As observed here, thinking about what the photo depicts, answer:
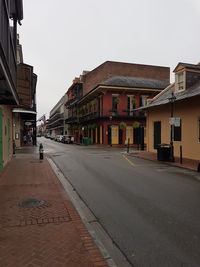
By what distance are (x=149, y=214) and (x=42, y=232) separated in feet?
8.14

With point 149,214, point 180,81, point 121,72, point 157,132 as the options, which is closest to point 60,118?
point 121,72

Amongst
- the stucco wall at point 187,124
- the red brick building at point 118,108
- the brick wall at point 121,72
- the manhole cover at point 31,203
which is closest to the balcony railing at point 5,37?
the manhole cover at point 31,203

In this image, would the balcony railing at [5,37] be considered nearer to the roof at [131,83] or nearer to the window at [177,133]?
the window at [177,133]

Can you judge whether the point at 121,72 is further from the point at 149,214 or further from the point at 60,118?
the point at 60,118

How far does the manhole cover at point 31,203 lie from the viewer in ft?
20.1

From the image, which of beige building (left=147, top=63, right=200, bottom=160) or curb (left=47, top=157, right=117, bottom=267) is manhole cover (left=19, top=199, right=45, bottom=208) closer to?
curb (left=47, top=157, right=117, bottom=267)

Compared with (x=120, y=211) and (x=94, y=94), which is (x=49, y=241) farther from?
(x=94, y=94)

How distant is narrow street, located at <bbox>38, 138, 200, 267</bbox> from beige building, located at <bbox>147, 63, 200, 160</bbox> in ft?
20.8

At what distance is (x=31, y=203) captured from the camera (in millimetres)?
6332

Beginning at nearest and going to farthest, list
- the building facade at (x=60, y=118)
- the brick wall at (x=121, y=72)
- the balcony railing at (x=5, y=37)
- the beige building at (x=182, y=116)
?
the balcony railing at (x=5, y=37)
the beige building at (x=182, y=116)
the brick wall at (x=121, y=72)
the building facade at (x=60, y=118)

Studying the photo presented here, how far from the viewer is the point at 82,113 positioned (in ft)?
159

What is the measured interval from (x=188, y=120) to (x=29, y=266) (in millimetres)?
15026

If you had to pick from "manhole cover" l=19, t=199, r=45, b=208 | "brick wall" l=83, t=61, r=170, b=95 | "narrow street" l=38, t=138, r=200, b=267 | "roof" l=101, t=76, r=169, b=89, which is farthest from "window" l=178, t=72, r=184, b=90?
"brick wall" l=83, t=61, r=170, b=95

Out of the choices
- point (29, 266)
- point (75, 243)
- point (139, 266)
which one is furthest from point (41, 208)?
point (139, 266)
